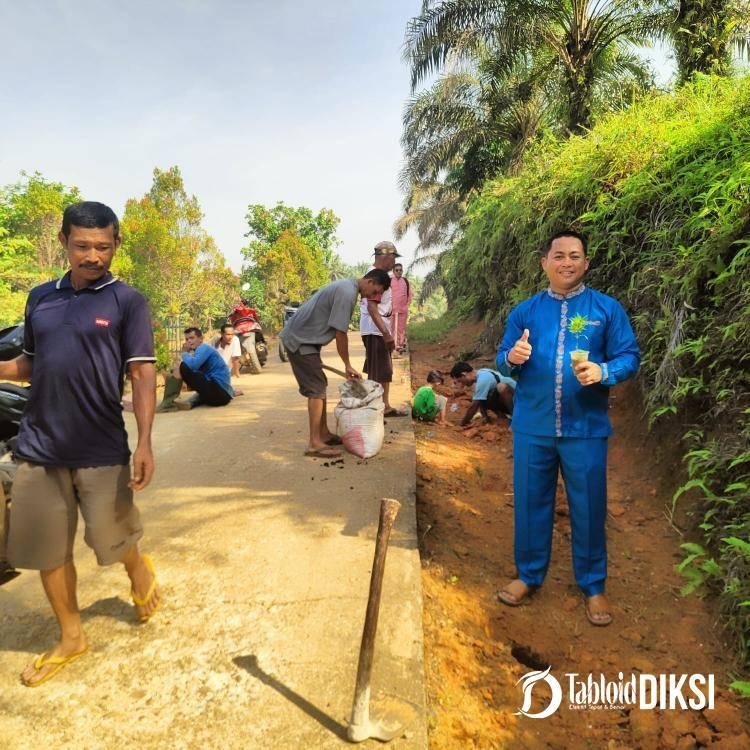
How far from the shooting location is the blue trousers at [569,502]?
8.22 feet

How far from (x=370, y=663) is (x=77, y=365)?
4.91 feet

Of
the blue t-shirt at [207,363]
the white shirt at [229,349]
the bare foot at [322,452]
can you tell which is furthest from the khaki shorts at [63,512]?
the white shirt at [229,349]

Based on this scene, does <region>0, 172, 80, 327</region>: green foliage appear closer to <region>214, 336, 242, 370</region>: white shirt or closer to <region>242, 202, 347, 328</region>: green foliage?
<region>242, 202, 347, 328</region>: green foliage

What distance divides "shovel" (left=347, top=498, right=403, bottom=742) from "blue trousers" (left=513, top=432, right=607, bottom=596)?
1162mm

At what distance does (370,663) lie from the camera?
1.71 meters

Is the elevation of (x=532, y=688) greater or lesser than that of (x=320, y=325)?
lesser

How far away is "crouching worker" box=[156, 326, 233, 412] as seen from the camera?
22.1 ft

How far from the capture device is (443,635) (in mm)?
2482

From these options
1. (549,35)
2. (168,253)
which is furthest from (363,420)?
(168,253)

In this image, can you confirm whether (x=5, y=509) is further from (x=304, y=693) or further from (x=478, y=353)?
(x=478, y=353)

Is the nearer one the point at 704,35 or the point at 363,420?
the point at 363,420

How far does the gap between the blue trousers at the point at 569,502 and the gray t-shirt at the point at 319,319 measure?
2.12m

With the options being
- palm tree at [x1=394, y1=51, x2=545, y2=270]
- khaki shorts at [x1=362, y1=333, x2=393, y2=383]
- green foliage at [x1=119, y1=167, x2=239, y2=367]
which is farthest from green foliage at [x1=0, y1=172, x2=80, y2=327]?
khaki shorts at [x1=362, y1=333, x2=393, y2=383]

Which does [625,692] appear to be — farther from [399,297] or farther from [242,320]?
[242,320]
